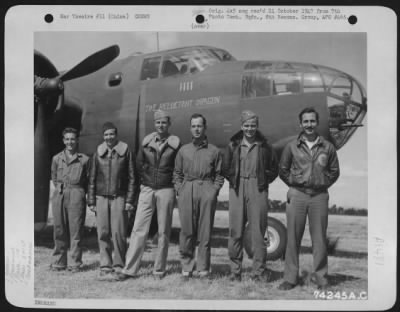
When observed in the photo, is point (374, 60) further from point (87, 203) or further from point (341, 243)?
point (87, 203)

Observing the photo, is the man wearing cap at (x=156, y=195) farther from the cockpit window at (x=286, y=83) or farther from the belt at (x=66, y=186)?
the cockpit window at (x=286, y=83)

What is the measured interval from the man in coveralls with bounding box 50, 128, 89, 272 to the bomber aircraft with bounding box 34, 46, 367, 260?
0.26m

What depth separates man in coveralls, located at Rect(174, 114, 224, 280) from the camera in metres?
7.27

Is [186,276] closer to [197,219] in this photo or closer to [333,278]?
[197,219]

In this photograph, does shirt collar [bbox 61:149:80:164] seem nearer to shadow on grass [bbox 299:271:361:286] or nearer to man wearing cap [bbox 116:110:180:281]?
man wearing cap [bbox 116:110:180:281]

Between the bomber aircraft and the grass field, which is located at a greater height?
the bomber aircraft

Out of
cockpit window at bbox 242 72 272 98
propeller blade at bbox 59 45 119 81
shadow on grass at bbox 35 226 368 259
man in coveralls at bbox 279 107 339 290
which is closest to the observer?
man in coveralls at bbox 279 107 339 290

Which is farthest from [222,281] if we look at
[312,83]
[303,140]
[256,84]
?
[312,83]

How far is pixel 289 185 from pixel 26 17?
426 cm

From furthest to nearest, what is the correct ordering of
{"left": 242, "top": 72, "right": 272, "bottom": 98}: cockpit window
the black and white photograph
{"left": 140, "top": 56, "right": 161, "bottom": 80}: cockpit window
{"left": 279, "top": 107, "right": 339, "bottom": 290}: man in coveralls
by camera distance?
{"left": 140, "top": 56, "right": 161, "bottom": 80}: cockpit window
{"left": 242, "top": 72, "right": 272, "bottom": 98}: cockpit window
the black and white photograph
{"left": 279, "top": 107, "right": 339, "bottom": 290}: man in coveralls

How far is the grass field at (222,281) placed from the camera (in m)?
7.35

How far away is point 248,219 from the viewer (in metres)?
Answer: 7.26

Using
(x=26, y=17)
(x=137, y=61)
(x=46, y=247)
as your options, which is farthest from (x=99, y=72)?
(x=46, y=247)

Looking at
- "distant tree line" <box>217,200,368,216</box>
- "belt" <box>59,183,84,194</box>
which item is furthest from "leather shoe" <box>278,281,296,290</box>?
"belt" <box>59,183,84,194</box>
